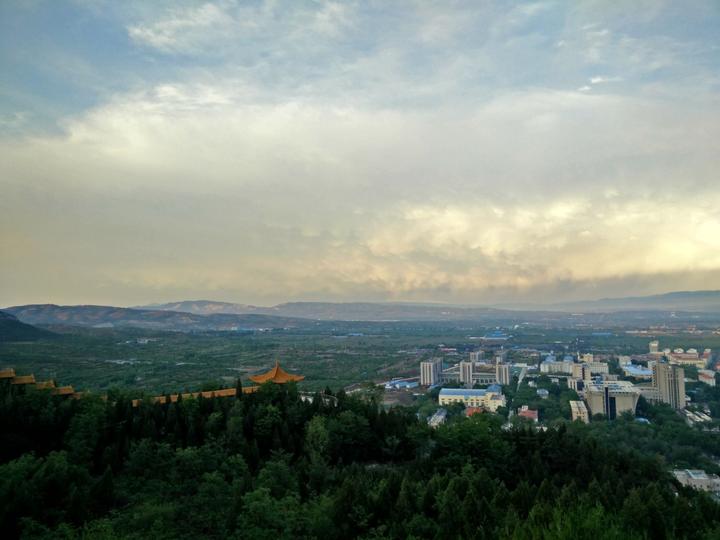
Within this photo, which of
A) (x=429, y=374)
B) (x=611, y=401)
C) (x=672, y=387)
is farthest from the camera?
(x=429, y=374)

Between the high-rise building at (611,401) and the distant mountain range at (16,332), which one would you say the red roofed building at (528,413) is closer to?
the high-rise building at (611,401)

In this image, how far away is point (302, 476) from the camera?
16453 mm

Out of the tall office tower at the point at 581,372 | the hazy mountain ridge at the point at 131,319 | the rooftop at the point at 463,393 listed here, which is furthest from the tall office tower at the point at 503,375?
the hazy mountain ridge at the point at 131,319

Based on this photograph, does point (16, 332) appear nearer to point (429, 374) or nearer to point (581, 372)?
point (429, 374)

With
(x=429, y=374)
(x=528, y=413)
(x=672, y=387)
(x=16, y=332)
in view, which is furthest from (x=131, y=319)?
(x=672, y=387)

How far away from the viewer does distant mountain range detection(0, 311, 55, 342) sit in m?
62.4

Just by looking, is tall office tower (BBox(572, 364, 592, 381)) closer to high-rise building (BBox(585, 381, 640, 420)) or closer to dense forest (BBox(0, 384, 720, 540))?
high-rise building (BBox(585, 381, 640, 420))

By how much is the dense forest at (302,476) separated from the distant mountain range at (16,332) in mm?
49624

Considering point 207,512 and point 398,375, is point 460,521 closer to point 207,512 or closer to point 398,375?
point 207,512

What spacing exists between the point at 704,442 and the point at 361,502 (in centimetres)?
2896

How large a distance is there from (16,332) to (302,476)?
6227cm

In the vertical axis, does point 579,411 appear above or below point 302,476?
below

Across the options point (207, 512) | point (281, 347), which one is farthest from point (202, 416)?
point (281, 347)

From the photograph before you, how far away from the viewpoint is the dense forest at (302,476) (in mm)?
12078
